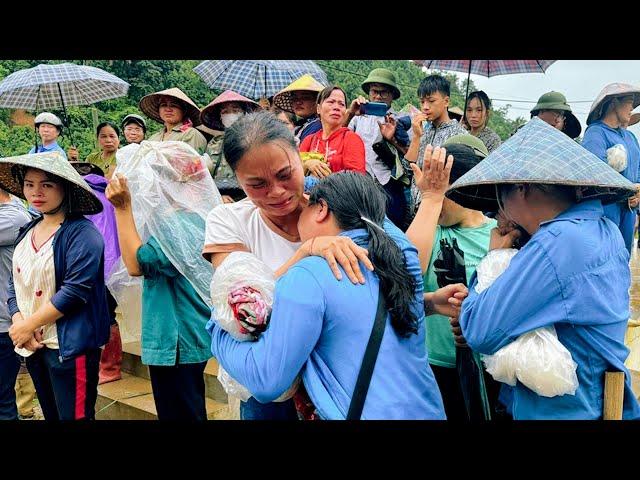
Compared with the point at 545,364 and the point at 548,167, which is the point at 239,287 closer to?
the point at 545,364

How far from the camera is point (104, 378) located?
4859 millimetres

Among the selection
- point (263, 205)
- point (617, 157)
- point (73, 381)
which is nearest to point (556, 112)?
point (617, 157)

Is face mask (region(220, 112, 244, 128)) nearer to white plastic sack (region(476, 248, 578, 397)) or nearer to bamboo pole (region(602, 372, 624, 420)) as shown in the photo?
white plastic sack (region(476, 248, 578, 397))

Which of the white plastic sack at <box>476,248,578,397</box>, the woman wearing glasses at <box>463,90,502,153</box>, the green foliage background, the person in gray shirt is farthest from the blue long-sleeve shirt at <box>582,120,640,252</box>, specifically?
the green foliage background

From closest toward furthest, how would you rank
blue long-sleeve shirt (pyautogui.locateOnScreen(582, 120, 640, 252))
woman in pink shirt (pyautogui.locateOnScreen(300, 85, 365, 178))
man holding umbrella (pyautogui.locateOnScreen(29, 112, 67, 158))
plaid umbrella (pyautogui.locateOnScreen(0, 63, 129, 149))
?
woman in pink shirt (pyautogui.locateOnScreen(300, 85, 365, 178)), blue long-sleeve shirt (pyautogui.locateOnScreen(582, 120, 640, 252)), man holding umbrella (pyautogui.locateOnScreen(29, 112, 67, 158)), plaid umbrella (pyautogui.locateOnScreen(0, 63, 129, 149))

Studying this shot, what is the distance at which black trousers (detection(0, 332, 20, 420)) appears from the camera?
387 cm

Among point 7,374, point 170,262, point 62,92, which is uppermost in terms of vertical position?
point 62,92

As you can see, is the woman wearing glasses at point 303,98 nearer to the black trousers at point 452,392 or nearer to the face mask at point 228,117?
the face mask at point 228,117

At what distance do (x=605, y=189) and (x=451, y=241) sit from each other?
0.81m

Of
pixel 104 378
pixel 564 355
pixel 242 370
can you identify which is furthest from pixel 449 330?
pixel 104 378

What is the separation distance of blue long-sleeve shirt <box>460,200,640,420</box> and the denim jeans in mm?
821

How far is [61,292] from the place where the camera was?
298 cm

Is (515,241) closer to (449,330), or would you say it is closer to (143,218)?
(449,330)

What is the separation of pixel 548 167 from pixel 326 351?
0.92 m
